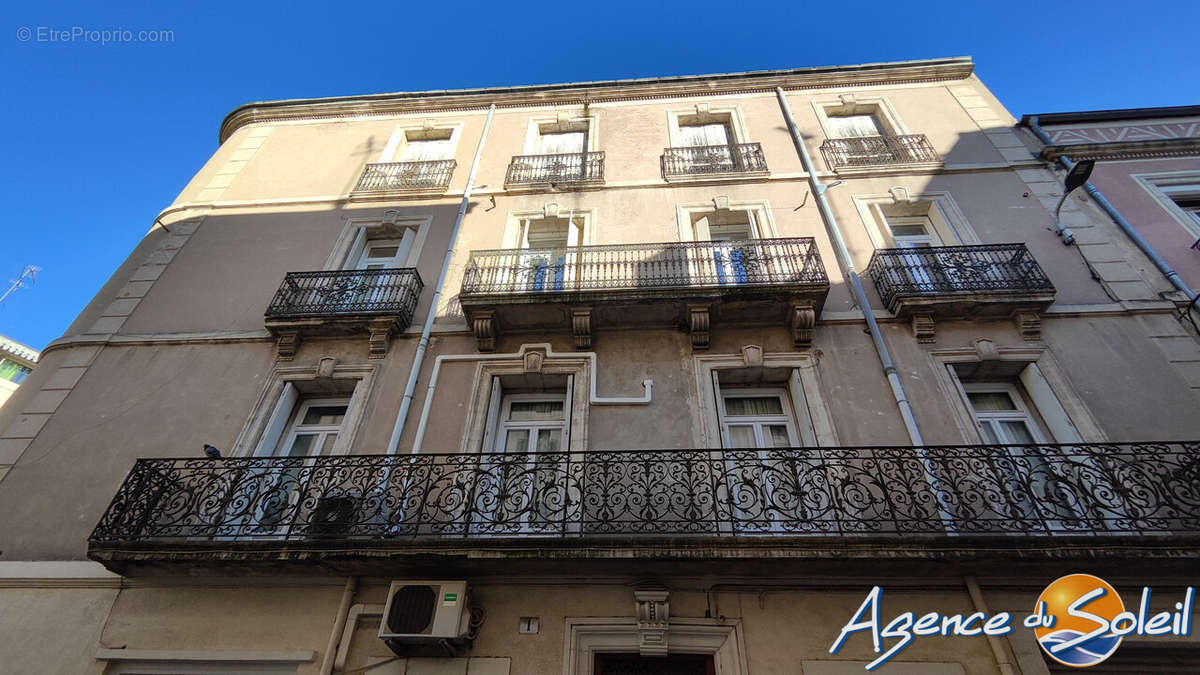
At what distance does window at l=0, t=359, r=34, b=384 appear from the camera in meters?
28.0

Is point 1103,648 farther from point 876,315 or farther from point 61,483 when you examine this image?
point 61,483

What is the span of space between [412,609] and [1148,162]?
1437 cm

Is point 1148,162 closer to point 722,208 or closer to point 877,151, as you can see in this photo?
point 877,151

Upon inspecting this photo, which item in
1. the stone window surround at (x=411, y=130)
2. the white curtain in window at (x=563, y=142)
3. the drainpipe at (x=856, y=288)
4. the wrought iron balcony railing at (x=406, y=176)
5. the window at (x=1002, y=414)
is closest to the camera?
the drainpipe at (x=856, y=288)

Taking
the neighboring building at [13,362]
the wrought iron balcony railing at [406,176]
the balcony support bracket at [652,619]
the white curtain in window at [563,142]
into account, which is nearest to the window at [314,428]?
the balcony support bracket at [652,619]

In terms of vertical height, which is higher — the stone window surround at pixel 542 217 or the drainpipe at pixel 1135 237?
the stone window surround at pixel 542 217

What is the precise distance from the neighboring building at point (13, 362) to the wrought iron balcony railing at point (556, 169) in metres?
32.0

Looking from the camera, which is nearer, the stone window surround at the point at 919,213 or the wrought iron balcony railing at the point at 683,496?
the wrought iron balcony railing at the point at 683,496

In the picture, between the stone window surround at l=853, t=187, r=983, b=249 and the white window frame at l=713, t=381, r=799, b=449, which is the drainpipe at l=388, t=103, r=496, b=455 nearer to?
the white window frame at l=713, t=381, r=799, b=449

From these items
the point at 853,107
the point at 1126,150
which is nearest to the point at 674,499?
the point at 853,107

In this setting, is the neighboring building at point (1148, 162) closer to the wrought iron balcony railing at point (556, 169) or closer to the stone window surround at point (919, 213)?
the stone window surround at point (919, 213)

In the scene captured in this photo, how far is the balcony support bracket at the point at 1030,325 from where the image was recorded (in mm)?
7734

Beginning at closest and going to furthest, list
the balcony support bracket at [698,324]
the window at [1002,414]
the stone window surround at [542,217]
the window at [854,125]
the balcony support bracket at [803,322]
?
the window at [1002,414] → the balcony support bracket at [803,322] → the balcony support bracket at [698,324] → the stone window surround at [542,217] → the window at [854,125]

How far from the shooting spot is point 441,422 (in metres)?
7.57
